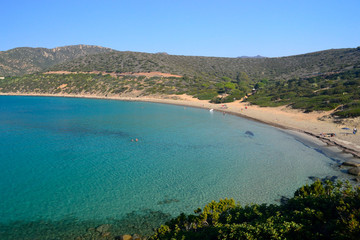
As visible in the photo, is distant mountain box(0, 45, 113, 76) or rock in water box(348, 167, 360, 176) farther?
distant mountain box(0, 45, 113, 76)

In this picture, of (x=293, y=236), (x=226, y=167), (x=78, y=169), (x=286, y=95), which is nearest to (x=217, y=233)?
(x=293, y=236)

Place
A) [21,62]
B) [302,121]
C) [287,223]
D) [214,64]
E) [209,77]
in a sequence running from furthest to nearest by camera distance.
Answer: [21,62] < [214,64] < [209,77] < [302,121] < [287,223]

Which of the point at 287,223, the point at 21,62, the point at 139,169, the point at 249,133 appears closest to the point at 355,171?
the point at 287,223

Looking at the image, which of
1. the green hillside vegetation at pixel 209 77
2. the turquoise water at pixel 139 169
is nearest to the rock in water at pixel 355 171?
the turquoise water at pixel 139 169

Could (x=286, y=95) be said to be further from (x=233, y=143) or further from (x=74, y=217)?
(x=74, y=217)

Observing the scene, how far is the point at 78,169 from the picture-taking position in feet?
79.6

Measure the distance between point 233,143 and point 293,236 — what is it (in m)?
26.1

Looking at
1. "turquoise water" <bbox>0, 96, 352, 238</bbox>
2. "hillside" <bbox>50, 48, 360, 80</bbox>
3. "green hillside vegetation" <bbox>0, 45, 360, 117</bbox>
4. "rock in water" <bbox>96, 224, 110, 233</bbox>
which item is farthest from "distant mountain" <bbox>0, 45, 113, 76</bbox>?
"rock in water" <bbox>96, 224, 110, 233</bbox>

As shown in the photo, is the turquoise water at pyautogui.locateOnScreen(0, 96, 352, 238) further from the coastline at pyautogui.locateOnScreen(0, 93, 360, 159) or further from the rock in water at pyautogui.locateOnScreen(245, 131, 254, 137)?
the coastline at pyautogui.locateOnScreen(0, 93, 360, 159)

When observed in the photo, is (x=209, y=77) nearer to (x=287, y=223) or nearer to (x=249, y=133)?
(x=249, y=133)

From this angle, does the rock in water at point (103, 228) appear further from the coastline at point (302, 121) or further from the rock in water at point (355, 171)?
the coastline at point (302, 121)

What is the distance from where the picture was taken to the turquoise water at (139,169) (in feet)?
58.6

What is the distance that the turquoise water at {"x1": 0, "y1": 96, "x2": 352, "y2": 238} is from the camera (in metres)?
17.9

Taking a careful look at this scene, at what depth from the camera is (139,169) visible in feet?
80.6
